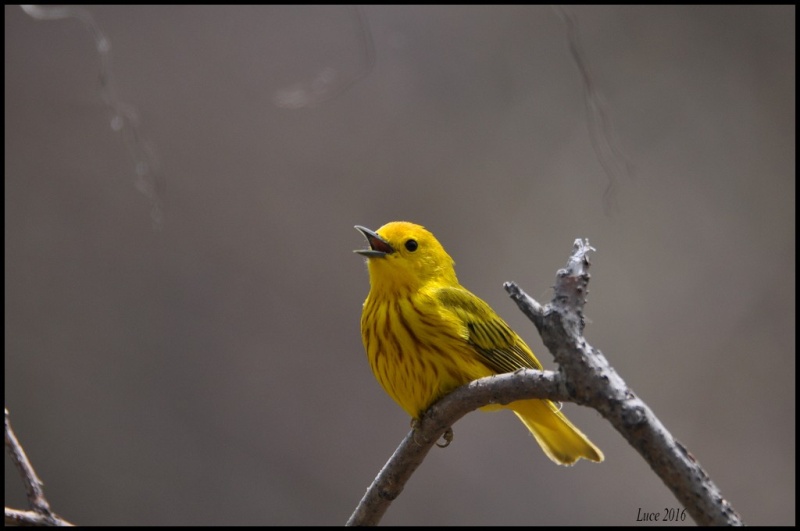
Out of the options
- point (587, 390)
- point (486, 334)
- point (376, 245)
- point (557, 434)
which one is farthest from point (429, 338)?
point (587, 390)

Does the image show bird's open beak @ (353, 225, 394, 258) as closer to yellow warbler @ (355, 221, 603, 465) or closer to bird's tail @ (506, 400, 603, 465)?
yellow warbler @ (355, 221, 603, 465)

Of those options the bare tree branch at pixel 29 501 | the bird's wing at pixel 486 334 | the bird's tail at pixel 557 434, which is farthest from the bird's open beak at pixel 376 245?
the bare tree branch at pixel 29 501

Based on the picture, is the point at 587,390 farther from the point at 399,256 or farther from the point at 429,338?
the point at 399,256

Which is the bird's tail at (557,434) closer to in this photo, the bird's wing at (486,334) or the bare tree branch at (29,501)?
the bird's wing at (486,334)

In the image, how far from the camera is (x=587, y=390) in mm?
1076

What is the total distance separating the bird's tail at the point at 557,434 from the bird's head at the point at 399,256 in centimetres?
39

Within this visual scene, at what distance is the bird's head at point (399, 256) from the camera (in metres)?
1.97

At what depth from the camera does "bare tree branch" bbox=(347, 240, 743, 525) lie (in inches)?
39.0

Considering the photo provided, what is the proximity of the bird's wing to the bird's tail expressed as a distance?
10 centimetres

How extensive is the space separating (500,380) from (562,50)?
349 centimetres

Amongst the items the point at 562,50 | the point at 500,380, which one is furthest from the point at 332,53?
the point at 500,380

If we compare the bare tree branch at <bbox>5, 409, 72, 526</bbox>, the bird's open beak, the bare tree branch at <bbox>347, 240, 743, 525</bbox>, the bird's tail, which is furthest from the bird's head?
the bare tree branch at <bbox>5, 409, 72, 526</bbox>

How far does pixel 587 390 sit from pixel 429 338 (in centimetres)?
82

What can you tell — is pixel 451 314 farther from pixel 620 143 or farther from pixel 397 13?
pixel 397 13
